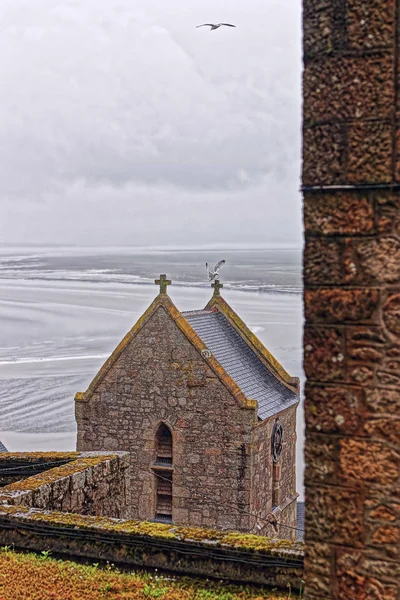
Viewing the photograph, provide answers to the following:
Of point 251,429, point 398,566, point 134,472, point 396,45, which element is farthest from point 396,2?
point 134,472

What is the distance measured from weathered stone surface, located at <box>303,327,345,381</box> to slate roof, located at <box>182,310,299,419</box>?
14.1 m

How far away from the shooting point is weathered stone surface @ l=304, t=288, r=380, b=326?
3.98 metres

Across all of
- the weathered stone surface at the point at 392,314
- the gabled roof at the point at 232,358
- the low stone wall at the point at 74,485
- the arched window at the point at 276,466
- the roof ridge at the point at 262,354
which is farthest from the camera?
the roof ridge at the point at 262,354

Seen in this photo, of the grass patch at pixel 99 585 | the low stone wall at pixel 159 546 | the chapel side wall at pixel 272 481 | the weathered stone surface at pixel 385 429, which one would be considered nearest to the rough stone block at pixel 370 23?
the weathered stone surface at pixel 385 429

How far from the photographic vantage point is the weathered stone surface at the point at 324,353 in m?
4.04

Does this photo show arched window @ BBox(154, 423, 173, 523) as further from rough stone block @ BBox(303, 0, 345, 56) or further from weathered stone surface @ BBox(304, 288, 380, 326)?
rough stone block @ BBox(303, 0, 345, 56)

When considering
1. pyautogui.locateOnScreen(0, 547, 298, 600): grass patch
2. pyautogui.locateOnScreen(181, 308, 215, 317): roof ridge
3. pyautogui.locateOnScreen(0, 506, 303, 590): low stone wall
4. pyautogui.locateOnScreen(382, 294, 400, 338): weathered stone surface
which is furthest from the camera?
pyautogui.locateOnScreen(181, 308, 215, 317): roof ridge

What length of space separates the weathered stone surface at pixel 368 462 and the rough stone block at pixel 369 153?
124 cm

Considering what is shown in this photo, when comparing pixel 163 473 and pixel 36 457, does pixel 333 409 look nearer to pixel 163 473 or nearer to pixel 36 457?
pixel 36 457

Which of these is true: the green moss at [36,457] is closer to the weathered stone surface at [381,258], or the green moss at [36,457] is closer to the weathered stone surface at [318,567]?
the weathered stone surface at [318,567]

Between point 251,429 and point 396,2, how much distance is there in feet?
46.8

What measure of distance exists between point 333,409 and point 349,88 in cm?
152

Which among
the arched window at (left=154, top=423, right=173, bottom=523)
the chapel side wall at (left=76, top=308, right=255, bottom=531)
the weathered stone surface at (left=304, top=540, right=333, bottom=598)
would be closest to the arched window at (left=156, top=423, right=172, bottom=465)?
the arched window at (left=154, top=423, right=173, bottom=523)

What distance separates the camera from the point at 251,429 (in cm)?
1759
